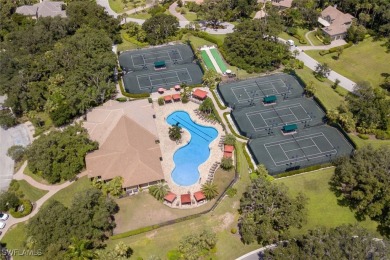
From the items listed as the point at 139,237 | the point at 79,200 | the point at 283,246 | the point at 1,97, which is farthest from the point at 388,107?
the point at 1,97

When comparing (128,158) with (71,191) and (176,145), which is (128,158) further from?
(71,191)

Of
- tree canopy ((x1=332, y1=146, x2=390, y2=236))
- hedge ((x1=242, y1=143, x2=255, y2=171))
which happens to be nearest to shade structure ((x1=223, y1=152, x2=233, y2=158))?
hedge ((x1=242, y1=143, x2=255, y2=171))

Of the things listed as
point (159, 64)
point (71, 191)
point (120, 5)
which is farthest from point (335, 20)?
point (71, 191)

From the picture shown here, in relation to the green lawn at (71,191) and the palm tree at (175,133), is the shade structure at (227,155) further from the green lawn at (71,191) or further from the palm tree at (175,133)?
the green lawn at (71,191)

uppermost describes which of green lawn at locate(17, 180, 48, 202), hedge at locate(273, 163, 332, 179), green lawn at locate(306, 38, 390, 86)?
green lawn at locate(306, 38, 390, 86)

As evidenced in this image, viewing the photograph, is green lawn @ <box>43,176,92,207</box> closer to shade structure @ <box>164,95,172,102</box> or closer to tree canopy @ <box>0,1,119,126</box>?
tree canopy @ <box>0,1,119,126</box>

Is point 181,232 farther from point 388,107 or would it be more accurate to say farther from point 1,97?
point 1,97

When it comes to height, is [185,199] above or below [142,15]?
below
